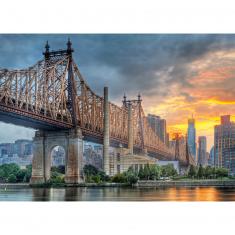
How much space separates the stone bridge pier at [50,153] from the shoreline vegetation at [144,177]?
335mm

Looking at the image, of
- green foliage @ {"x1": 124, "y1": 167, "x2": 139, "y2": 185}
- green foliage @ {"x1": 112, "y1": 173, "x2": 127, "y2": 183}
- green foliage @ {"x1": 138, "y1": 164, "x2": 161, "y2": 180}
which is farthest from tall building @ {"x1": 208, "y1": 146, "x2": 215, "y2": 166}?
green foliage @ {"x1": 112, "y1": 173, "x2": 127, "y2": 183}

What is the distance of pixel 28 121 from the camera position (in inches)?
838

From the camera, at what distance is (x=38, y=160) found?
2180cm

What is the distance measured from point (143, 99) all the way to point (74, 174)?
241 inches

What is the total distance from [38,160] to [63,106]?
3380mm

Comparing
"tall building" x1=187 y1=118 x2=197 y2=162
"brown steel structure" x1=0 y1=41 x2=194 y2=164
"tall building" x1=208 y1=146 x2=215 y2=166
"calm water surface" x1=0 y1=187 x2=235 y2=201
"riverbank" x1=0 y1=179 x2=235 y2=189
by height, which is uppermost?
"brown steel structure" x1=0 y1=41 x2=194 y2=164

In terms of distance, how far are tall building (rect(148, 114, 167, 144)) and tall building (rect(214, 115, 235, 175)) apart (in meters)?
2.01

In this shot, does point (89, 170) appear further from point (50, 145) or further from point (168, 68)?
point (168, 68)

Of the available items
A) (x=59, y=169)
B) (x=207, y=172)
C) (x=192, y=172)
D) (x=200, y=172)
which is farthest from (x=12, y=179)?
(x=207, y=172)

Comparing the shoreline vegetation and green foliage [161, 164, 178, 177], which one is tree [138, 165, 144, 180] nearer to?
the shoreline vegetation

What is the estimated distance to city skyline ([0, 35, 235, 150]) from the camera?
1612cm

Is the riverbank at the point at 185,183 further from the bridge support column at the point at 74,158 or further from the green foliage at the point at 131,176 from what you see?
the bridge support column at the point at 74,158

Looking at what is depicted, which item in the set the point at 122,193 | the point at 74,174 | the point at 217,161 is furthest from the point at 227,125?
the point at 74,174

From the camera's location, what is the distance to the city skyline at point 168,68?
16.1 meters
